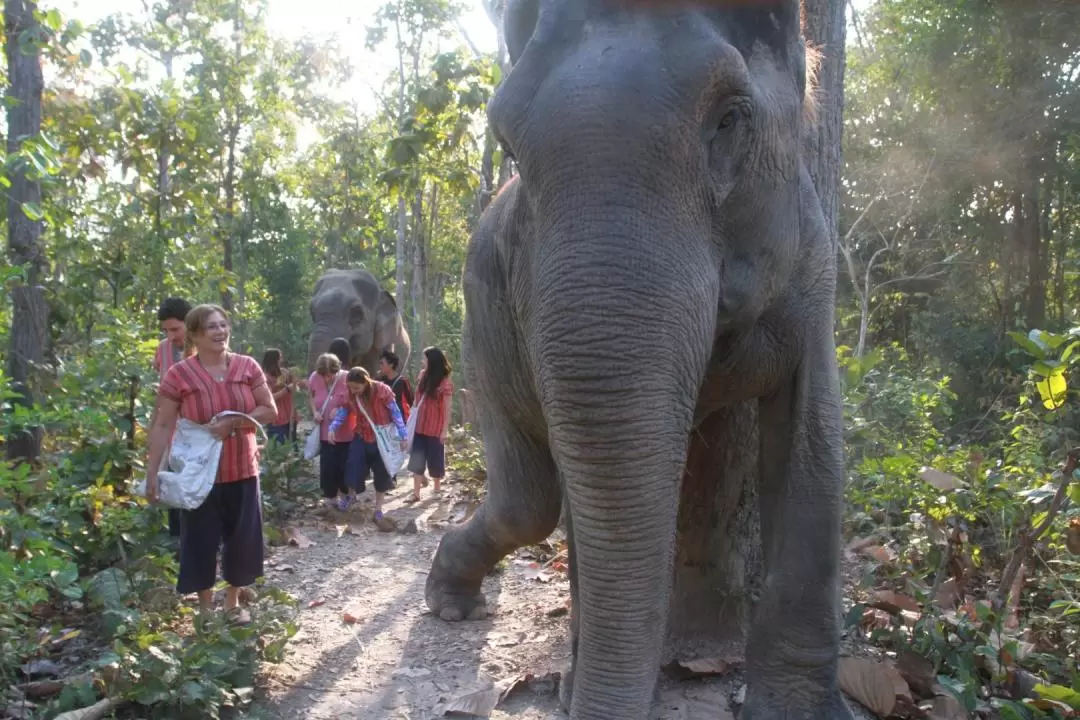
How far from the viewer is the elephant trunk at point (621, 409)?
2289mm

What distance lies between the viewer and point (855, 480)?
660 centimetres

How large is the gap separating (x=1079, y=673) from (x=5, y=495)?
187 inches

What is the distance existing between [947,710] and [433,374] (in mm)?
6828

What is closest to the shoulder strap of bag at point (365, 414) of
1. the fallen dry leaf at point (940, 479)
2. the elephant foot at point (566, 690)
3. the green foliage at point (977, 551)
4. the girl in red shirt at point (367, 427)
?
the girl in red shirt at point (367, 427)

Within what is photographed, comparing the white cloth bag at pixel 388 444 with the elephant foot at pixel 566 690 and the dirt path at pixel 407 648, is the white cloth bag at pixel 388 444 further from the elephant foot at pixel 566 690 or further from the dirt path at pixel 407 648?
the elephant foot at pixel 566 690

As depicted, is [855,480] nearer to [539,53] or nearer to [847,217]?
[539,53]

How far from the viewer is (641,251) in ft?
7.58

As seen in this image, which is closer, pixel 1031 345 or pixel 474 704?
pixel 1031 345

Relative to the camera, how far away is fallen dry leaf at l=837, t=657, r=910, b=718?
3383 mm

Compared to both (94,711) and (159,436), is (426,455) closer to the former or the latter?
(159,436)

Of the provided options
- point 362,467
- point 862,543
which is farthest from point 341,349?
point 862,543

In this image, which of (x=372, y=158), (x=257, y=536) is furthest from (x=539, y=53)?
(x=372, y=158)

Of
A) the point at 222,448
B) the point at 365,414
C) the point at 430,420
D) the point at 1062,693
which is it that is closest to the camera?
Result: the point at 1062,693

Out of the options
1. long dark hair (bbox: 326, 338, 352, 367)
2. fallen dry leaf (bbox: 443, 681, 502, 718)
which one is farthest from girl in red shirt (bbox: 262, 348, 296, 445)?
fallen dry leaf (bbox: 443, 681, 502, 718)
